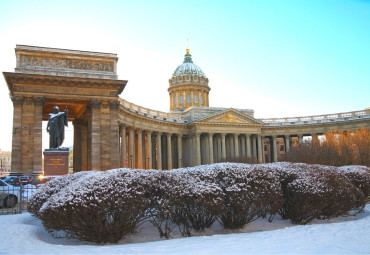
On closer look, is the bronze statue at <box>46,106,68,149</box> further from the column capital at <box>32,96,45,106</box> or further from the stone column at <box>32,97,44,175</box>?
the column capital at <box>32,96,45,106</box>

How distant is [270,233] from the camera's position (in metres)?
14.3

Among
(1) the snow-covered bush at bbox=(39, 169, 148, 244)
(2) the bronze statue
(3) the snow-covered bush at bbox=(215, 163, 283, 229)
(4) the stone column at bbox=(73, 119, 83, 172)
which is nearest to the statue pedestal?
(2) the bronze statue

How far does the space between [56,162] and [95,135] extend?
12.6 meters

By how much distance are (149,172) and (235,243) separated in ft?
15.2

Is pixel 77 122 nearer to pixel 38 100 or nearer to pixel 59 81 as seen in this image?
pixel 38 100

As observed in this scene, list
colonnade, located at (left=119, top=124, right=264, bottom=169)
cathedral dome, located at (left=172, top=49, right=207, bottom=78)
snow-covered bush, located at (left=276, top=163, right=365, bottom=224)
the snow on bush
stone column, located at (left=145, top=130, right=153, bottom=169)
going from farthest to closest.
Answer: cathedral dome, located at (left=172, top=49, right=207, bottom=78)
colonnade, located at (left=119, top=124, right=264, bottom=169)
stone column, located at (left=145, top=130, right=153, bottom=169)
snow-covered bush, located at (left=276, top=163, right=365, bottom=224)
the snow on bush

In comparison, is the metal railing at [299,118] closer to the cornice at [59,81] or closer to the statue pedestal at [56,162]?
the cornice at [59,81]

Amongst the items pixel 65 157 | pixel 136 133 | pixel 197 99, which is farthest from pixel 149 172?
pixel 197 99

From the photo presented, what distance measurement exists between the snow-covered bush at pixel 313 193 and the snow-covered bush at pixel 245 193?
1201 mm

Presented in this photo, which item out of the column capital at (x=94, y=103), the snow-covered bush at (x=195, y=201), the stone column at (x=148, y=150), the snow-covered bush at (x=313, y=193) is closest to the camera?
the snow-covered bush at (x=195, y=201)

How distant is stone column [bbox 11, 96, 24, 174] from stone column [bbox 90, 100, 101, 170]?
716 cm

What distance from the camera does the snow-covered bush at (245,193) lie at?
15.4 metres

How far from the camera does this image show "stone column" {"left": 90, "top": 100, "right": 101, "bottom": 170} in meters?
39.1

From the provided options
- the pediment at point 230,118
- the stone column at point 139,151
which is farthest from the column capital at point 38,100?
the pediment at point 230,118
